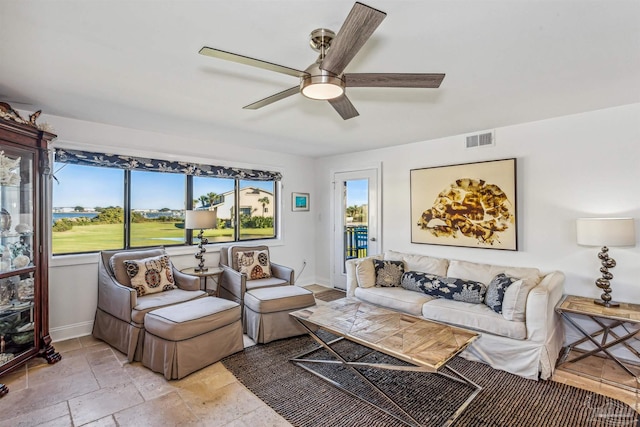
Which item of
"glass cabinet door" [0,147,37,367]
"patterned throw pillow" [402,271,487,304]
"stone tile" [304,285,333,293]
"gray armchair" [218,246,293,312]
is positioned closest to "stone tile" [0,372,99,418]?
"glass cabinet door" [0,147,37,367]

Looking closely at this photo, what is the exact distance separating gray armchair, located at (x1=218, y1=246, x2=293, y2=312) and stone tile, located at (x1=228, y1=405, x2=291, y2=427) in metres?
1.52

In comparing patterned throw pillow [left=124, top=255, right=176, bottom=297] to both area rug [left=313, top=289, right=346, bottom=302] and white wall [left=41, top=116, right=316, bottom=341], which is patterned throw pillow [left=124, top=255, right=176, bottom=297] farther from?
area rug [left=313, top=289, right=346, bottom=302]

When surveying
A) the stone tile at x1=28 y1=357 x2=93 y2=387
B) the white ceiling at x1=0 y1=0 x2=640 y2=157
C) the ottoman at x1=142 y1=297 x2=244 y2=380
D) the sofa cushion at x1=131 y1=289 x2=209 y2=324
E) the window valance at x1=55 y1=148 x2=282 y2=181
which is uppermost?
the white ceiling at x1=0 y1=0 x2=640 y2=157

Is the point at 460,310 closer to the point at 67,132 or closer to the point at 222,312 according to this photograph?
the point at 222,312

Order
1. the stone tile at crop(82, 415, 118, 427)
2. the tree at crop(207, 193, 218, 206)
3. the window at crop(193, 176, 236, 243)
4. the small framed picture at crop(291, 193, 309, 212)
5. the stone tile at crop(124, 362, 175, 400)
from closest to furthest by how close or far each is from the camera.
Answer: the stone tile at crop(82, 415, 118, 427)
the stone tile at crop(124, 362, 175, 400)
the window at crop(193, 176, 236, 243)
the tree at crop(207, 193, 218, 206)
the small framed picture at crop(291, 193, 309, 212)

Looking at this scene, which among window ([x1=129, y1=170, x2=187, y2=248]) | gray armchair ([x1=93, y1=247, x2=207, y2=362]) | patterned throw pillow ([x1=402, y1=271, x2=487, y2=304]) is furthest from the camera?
window ([x1=129, y1=170, x2=187, y2=248])

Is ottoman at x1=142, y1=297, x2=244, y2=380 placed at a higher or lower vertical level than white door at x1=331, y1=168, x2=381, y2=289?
lower

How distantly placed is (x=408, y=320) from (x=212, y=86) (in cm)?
250

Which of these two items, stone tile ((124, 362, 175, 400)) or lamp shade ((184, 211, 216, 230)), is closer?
stone tile ((124, 362, 175, 400))

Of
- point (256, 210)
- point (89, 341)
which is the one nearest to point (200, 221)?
point (256, 210)

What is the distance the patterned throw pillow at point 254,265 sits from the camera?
162 inches

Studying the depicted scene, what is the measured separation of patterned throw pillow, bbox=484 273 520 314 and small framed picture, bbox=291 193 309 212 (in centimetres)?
335

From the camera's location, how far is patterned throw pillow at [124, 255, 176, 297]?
130 inches

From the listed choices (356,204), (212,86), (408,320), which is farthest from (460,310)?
(212,86)
